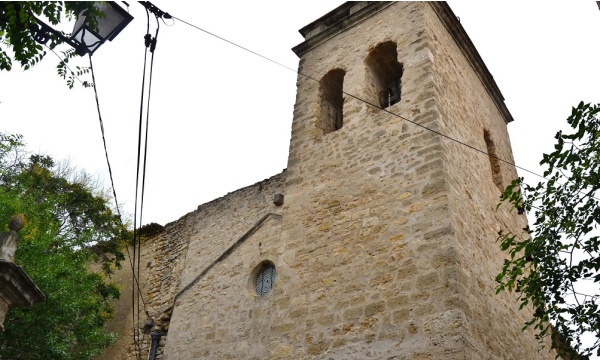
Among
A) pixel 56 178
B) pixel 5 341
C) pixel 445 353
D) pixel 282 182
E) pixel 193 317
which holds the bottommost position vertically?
pixel 445 353

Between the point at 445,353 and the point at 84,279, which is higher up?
the point at 84,279

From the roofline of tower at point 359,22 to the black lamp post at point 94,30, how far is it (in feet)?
19.3

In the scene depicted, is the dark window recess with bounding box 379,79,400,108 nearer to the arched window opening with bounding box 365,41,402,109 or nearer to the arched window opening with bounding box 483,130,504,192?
the arched window opening with bounding box 365,41,402,109

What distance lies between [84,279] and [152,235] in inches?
115

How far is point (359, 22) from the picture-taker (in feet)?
30.6

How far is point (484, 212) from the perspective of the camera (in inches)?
289

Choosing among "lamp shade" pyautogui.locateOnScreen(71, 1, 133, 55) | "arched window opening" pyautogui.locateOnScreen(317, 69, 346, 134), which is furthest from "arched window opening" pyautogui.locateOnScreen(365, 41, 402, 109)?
"lamp shade" pyautogui.locateOnScreen(71, 1, 133, 55)

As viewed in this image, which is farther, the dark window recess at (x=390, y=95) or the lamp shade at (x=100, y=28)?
the dark window recess at (x=390, y=95)

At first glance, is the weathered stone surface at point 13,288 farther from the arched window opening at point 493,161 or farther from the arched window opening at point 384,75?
the arched window opening at point 493,161

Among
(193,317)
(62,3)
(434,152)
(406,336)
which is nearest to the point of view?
(62,3)

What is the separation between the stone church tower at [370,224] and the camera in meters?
5.82

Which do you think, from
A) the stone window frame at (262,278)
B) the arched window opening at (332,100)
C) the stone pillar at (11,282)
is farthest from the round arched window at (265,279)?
the stone pillar at (11,282)

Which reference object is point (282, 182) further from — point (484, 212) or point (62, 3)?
point (62, 3)

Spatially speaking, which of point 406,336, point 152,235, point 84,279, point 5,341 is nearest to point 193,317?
point 84,279
